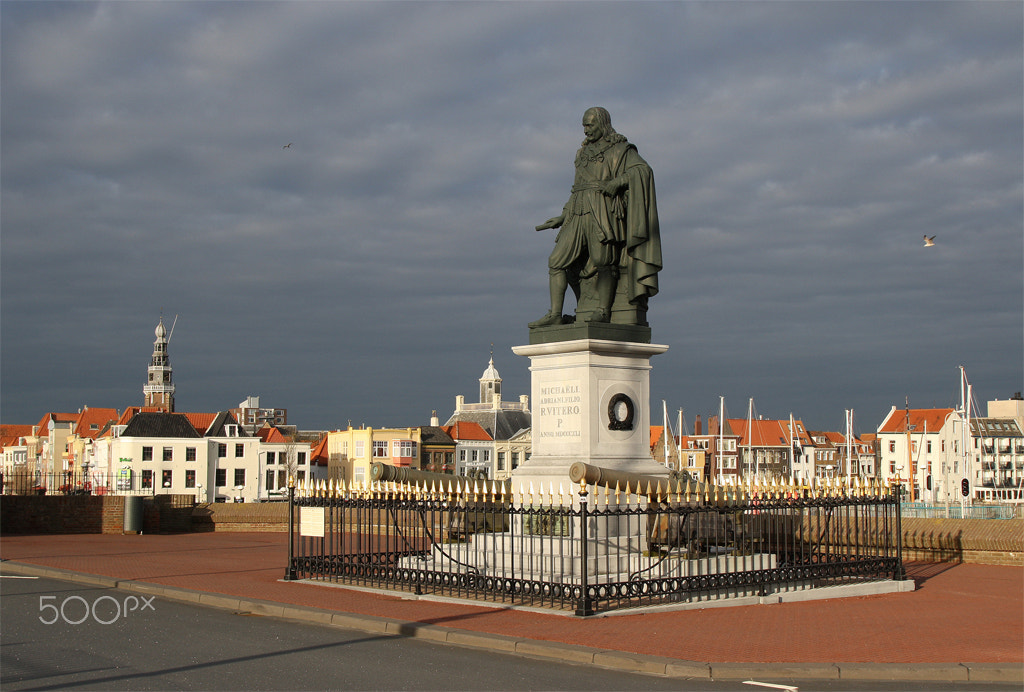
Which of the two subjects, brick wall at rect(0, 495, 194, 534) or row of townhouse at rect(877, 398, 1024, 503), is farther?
row of townhouse at rect(877, 398, 1024, 503)

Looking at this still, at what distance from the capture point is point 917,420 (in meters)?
113

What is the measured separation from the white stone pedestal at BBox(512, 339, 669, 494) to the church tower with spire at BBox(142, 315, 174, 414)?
145442 mm

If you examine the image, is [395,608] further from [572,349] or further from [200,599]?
[572,349]

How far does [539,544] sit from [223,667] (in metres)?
6.33

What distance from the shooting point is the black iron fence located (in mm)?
13234

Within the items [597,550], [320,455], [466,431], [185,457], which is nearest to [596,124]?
[597,550]

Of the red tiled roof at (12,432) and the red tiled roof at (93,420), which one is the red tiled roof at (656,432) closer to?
the red tiled roof at (93,420)

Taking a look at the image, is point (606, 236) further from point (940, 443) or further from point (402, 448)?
point (940, 443)

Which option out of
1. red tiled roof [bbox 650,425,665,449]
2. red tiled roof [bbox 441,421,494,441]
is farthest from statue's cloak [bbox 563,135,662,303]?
red tiled roof [bbox 441,421,494,441]

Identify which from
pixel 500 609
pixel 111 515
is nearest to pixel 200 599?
pixel 500 609

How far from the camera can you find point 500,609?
43.4ft

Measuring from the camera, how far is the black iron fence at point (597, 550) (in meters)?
13.2

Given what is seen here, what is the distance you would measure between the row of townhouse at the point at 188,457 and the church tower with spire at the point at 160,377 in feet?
98.0

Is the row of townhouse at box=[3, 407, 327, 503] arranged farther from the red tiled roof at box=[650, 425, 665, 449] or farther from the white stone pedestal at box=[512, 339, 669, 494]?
the white stone pedestal at box=[512, 339, 669, 494]
